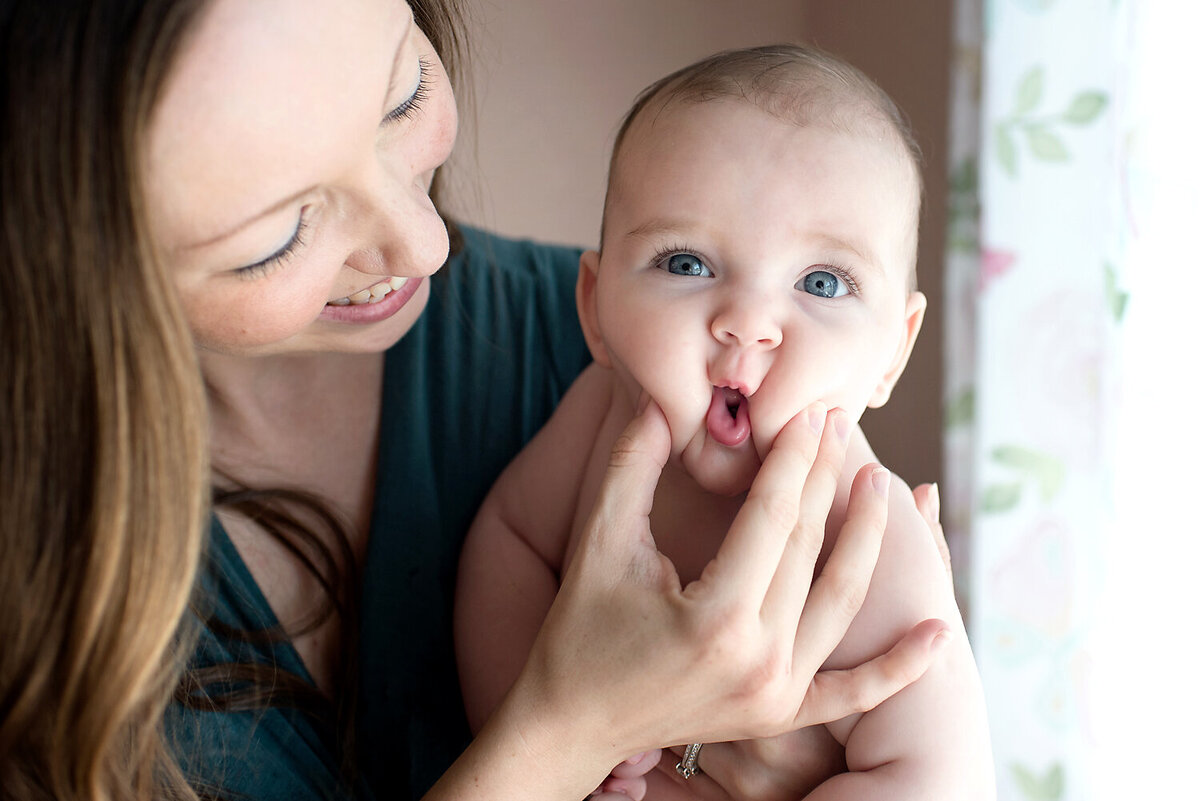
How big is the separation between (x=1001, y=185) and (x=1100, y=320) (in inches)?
12.2

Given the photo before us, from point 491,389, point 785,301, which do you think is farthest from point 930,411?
point 785,301

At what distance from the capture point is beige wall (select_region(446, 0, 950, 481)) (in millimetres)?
2316

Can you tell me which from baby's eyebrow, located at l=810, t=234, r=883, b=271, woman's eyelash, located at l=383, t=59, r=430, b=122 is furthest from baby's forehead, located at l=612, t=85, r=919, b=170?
woman's eyelash, located at l=383, t=59, r=430, b=122

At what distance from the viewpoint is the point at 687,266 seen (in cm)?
92

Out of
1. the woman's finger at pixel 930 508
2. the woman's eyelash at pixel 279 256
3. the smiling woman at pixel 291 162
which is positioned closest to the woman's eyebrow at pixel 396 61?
the smiling woman at pixel 291 162

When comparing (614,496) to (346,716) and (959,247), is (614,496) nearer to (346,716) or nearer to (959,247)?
(346,716)

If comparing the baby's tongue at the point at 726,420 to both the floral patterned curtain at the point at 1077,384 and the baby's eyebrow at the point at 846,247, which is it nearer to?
the baby's eyebrow at the point at 846,247

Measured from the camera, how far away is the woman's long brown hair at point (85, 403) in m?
0.67

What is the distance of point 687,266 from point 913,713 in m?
0.49

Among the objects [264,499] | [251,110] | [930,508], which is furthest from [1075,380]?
[251,110]

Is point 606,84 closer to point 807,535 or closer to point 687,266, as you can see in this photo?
point 687,266

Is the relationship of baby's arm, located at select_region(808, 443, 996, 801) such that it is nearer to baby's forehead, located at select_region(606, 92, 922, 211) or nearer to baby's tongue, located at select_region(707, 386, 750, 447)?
baby's tongue, located at select_region(707, 386, 750, 447)

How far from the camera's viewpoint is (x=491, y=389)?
4.37 feet

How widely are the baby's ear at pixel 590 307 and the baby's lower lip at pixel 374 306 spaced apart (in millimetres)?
204
